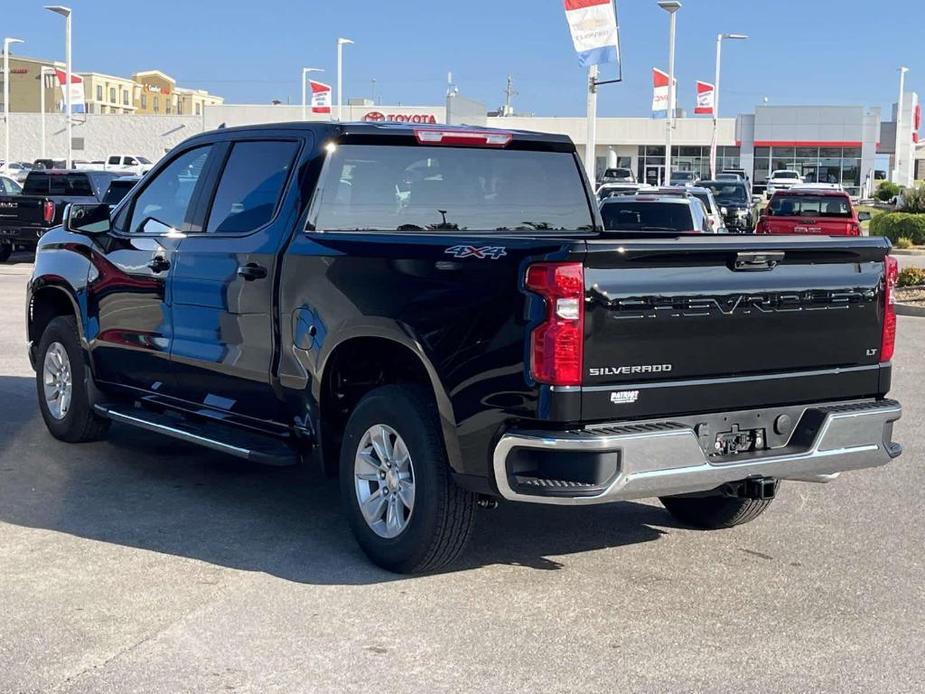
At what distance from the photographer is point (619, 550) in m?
6.13

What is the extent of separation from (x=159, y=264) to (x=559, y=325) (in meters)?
3.04

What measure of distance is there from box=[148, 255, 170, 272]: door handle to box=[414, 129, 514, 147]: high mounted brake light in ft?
5.23

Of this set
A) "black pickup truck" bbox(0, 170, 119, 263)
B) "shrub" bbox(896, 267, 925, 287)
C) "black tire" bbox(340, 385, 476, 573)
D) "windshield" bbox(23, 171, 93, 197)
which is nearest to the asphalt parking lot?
"black tire" bbox(340, 385, 476, 573)

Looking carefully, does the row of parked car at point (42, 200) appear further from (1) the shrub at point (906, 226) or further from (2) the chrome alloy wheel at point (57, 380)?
(1) the shrub at point (906, 226)

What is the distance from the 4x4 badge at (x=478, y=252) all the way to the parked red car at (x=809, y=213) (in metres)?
19.7

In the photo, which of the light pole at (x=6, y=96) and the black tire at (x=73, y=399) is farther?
Result: the light pole at (x=6, y=96)

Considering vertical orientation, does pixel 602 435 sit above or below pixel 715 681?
above

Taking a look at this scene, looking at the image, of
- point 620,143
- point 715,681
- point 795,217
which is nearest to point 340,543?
point 715,681

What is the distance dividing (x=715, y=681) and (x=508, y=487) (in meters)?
1.09

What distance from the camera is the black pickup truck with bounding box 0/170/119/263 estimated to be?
2308 cm

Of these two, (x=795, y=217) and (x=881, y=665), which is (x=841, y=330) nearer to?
(x=881, y=665)

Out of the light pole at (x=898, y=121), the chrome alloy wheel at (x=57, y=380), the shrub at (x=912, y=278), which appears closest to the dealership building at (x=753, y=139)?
the light pole at (x=898, y=121)

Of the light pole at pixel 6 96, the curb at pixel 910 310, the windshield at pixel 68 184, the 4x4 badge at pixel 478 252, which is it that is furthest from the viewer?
the light pole at pixel 6 96

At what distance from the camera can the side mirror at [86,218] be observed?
788 centimetres
